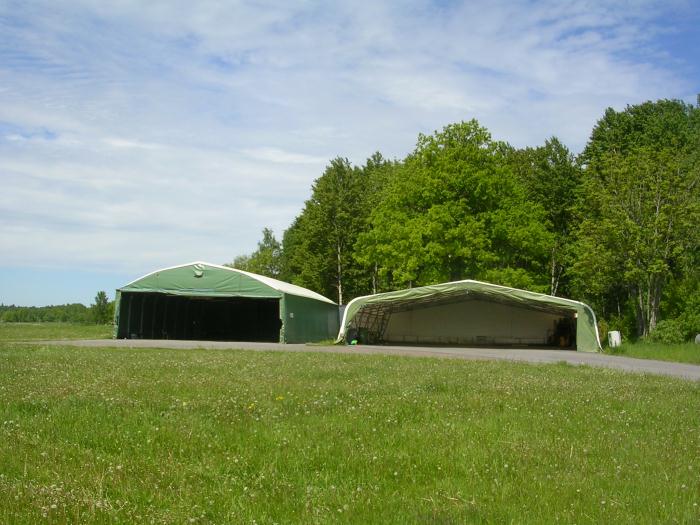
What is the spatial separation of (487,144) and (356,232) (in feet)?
53.5

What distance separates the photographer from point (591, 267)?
131 feet

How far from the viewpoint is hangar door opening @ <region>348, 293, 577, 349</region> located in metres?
44.4

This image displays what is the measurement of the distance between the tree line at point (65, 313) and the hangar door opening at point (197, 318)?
51.4 feet

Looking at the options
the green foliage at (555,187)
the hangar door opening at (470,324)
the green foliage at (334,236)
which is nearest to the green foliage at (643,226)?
the hangar door opening at (470,324)

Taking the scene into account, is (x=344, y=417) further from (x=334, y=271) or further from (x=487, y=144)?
(x=334, y=271)

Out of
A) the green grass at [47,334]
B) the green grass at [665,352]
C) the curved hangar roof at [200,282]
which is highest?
the curved hangar roof at [200,282]

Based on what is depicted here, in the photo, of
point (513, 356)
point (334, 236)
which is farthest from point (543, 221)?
point (513, 356)

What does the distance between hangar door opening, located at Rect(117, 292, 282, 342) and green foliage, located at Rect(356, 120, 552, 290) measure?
910cm

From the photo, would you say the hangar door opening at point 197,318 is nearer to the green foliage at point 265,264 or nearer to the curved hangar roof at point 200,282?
the curved hangar roof at point 200,282

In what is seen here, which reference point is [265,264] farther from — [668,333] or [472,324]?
[668,333]

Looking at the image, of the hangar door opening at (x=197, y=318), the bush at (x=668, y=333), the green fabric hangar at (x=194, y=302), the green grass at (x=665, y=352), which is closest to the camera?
the green grass at (x=665, y=352)

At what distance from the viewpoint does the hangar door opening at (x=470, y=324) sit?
44.4m

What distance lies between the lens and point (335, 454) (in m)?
6.70

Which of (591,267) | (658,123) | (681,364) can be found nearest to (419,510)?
(681,364)
